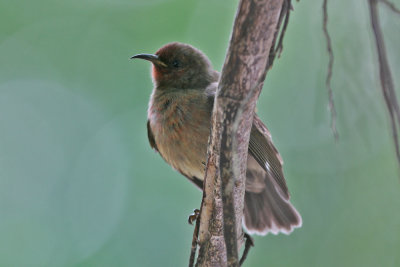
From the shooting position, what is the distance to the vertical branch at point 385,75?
1329 millimetres

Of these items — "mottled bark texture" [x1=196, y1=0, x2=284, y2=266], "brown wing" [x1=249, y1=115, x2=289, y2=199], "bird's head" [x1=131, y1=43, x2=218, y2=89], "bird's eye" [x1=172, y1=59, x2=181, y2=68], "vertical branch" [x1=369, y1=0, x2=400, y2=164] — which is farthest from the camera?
"bird's eye" [x1=172, y1=59, x2=181, y2=68]

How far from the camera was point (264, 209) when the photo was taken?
4.63 metres

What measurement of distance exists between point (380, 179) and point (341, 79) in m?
2.70

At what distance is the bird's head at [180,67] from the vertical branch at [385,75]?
2.88m

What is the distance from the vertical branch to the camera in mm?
1329

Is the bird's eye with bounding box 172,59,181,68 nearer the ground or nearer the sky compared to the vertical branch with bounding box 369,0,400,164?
nearer the sky

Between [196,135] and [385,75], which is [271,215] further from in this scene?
[385,75]

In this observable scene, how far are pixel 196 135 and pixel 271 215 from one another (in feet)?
3.96

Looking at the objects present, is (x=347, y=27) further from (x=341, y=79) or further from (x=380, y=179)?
(x=380, y=179)

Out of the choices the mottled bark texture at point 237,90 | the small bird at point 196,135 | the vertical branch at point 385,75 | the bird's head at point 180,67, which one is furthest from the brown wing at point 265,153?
the vertical branch at point 385,75

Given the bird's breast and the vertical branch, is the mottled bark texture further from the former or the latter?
the bird's breast

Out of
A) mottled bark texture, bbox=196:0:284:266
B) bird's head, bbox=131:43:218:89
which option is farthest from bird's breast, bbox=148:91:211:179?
mottled bark texture, bbox=196:0:284:266

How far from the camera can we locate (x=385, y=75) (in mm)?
1381

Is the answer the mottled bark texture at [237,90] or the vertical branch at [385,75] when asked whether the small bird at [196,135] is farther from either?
the vertical branch at [385,75]
